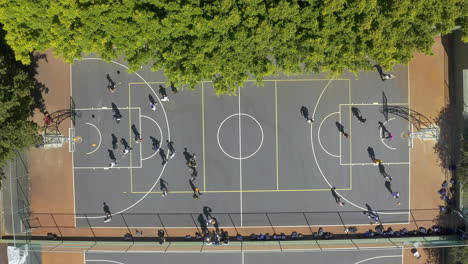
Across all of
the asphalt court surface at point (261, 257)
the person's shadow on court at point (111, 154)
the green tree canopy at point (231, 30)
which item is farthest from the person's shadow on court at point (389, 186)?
the person's shadow on court at point (111, 154)

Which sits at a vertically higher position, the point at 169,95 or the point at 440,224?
the point at 169,95

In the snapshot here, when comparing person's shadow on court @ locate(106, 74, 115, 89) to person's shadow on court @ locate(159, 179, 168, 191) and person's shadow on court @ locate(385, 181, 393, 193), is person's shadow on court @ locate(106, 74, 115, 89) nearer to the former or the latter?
person's shadow on court @ locate(159, 179, 168, 191)

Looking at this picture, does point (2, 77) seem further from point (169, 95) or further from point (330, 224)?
point (330, 224)

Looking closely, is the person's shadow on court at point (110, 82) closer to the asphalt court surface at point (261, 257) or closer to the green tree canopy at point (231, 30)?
the green tree canopy at point (231, 30)

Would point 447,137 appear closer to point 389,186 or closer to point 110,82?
point 389,186

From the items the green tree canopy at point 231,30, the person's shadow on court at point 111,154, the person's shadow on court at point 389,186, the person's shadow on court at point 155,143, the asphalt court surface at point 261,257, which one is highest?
the green tree canopy at point 231,30

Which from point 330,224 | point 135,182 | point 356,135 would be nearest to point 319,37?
point 356,135

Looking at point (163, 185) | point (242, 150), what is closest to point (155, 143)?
point (163, 185)
